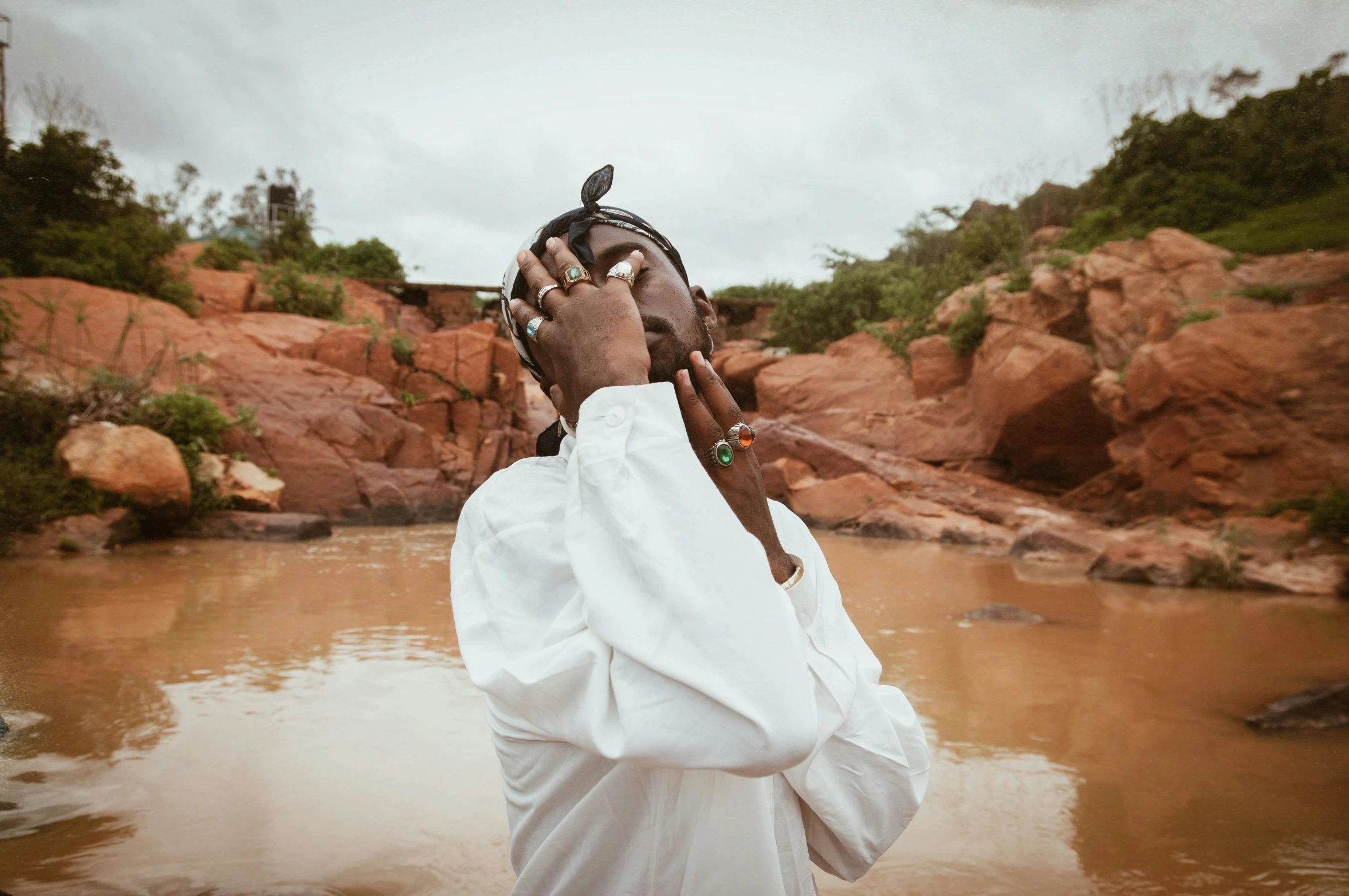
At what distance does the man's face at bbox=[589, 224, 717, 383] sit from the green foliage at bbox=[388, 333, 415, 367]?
13479 mm

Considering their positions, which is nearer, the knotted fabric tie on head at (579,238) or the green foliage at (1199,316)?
the knotted fabric tie on head at (579,238)

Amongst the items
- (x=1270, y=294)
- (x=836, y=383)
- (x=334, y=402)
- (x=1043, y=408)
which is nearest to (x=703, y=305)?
(x=1270, y=294)

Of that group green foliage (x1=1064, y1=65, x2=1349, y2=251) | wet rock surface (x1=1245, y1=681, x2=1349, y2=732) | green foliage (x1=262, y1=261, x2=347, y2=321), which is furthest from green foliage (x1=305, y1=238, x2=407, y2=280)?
wet rock surface (x1=1245, y1=681, x2=1349, y2=732)

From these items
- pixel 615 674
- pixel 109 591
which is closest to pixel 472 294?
pixel 109 591

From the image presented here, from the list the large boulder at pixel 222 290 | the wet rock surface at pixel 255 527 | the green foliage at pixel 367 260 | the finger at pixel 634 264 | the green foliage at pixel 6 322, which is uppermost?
the green foliage at pixel 367 260

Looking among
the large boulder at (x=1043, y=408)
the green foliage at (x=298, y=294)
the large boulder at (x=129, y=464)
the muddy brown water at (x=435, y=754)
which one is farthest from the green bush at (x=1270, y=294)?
the green foliage at (x=298, y=294)

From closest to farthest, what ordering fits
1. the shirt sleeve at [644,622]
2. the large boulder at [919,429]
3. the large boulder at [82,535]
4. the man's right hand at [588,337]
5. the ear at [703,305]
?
1. the shirt sleeve at [644,622]
2. the man's right hand at [588,337]
3. the ear at [703,305]
4. the large boulder at [82,535]
5. the large boulder at [919,429]

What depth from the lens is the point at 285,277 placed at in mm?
16609

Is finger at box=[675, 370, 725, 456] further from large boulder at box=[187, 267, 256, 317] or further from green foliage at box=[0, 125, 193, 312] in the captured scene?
large boulder at box=[187, 267, 256, 317]

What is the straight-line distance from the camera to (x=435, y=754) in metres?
2.97

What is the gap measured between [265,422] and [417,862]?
10176 millimetres

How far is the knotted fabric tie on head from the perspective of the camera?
119 cm

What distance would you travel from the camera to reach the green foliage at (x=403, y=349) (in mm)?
13828

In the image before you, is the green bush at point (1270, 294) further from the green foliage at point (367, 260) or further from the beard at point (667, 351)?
the green foliage at point (367, 260)
